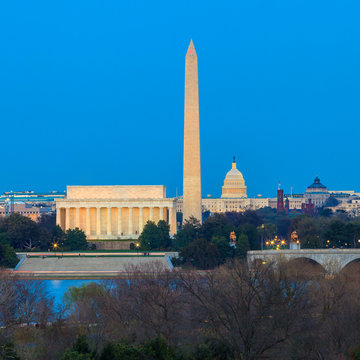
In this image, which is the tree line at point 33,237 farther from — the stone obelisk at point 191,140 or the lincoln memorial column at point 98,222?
the stone obelisk at point 191,140

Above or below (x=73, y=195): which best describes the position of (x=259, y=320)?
below

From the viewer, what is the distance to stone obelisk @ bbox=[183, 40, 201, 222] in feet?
361

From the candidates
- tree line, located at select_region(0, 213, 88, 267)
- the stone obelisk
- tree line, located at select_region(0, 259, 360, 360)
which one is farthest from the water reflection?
the stone obelisk

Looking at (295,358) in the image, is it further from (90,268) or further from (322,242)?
(322,242)

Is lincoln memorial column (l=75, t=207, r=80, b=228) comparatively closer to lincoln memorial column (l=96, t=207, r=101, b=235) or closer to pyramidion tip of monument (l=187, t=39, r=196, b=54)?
lincoln memorial column (l=96, t=207, r=101, b=235)

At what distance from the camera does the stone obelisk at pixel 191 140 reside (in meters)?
110

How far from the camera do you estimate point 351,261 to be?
97875 millimetres

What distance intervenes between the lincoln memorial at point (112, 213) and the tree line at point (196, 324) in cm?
6198

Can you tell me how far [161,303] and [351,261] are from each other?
1877 inches

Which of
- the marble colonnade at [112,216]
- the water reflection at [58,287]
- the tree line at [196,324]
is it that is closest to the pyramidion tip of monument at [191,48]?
the marble colonnade at [112,216]

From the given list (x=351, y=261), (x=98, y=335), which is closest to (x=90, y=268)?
(x=351, y=261)

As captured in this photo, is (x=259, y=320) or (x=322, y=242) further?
(x=322, y=242)

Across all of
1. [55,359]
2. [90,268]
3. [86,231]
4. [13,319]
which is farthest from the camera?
[86,231]

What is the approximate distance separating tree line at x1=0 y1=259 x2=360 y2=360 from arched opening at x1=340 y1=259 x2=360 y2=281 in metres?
15.9
